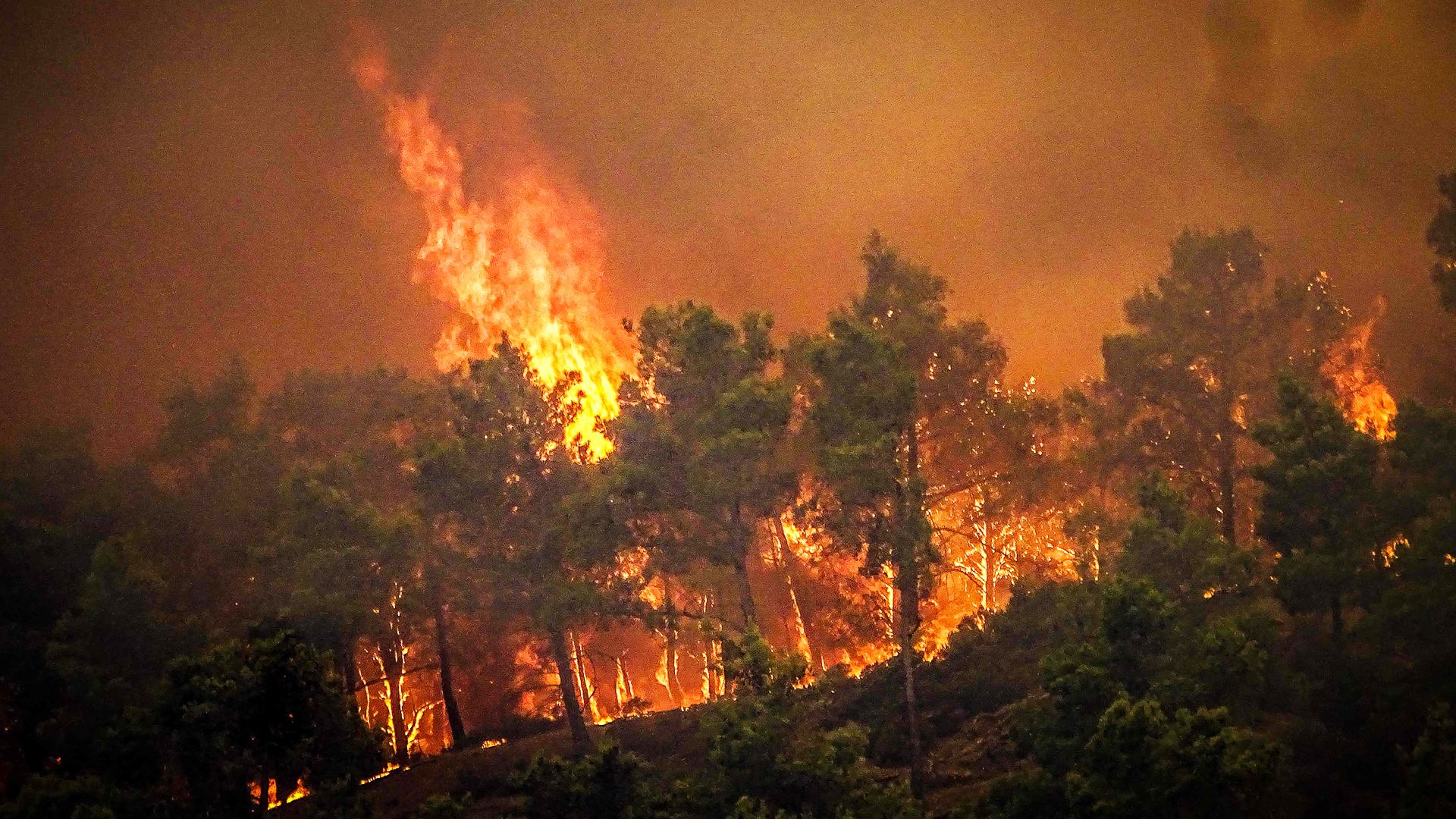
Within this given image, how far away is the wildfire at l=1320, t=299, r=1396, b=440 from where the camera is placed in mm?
31672

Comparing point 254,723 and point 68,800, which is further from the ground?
point 254,723

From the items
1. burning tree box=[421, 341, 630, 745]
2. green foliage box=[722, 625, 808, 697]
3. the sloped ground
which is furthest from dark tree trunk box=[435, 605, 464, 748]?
green foliage box=[722, 625, 808, 697]

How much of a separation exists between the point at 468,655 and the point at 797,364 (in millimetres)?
17730

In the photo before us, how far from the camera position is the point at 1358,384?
32438mm

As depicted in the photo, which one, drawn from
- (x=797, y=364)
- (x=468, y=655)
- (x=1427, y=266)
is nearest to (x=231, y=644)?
(x=797, y=364)

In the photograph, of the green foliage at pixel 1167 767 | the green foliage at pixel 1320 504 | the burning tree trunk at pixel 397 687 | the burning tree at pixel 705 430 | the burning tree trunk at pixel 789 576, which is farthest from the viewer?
the burning tree trunk at pixel 789 576

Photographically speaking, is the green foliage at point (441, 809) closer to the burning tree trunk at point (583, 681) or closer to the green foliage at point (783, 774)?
the green foliage at point (783, 774)

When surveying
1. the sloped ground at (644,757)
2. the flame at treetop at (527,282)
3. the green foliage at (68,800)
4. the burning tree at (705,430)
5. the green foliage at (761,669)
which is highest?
the flame at treetop at (527,282)

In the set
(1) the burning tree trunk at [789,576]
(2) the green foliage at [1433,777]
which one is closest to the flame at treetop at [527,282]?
(1) the burning tree trunk at [789,576]

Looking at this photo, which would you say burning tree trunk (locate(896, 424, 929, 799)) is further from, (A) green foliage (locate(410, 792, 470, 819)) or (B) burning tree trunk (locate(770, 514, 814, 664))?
(B) burning tree trunk (locate(770, 514, 814, 664))

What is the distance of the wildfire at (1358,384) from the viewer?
104 ft

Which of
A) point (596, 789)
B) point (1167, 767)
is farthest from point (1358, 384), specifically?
point (596, 789)

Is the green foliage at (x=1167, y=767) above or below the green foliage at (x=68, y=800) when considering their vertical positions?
below

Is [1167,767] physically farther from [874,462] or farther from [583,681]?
[583,681]
